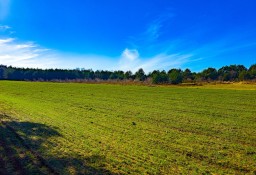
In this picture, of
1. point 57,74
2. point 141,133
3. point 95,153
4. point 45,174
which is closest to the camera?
point 45,174

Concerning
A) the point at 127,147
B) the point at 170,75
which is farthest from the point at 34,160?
the point at 170,75

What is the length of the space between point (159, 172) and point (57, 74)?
191 m

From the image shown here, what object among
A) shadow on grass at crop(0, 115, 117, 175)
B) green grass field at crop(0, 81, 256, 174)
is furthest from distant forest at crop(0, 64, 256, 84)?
shadow on grass at crop(0, 115, 117, 175)

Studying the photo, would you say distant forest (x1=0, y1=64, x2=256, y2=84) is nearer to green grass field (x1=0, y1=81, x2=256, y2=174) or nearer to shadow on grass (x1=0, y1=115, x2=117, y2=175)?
green grass field (x1=0, y1=81, x2=256, y2=174)

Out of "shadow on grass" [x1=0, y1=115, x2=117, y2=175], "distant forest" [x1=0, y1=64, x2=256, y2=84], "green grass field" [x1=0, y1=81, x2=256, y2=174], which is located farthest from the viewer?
"distant forest" [x1=0, y1=64, x2=256, y2=84]

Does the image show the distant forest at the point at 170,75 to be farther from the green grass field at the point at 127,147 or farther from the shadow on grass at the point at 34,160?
the shadow on grass at the point at 34,160

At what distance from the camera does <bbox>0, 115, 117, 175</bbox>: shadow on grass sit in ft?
29.5

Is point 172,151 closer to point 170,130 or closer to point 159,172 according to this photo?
point 159,172

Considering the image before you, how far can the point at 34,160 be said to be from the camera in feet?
32.6

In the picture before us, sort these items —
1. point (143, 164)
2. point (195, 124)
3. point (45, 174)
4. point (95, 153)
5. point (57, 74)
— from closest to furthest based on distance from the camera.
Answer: point (45, 174) < point (143, 164) < point (95, 153) < point (195, 124) < point (57, 74)

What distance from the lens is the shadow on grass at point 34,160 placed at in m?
8.99

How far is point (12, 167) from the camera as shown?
909 centimetres

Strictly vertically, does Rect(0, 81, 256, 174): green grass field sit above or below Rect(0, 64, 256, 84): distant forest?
below

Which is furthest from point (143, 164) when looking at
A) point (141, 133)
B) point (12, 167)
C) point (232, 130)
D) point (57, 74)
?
point (57, 74)
